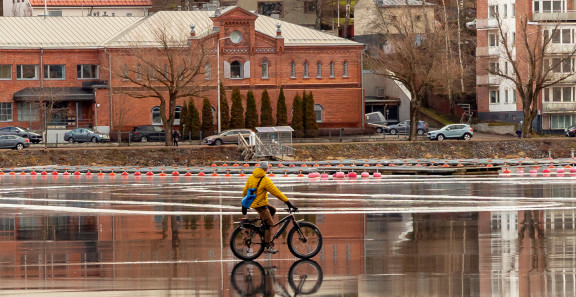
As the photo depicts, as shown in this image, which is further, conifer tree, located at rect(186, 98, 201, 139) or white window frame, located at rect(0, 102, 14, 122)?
white window frame, located at rect(0, 102, 14, 122)

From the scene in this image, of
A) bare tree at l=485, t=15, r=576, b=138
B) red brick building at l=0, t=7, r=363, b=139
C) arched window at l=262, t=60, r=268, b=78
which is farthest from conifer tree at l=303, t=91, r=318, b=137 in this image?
bare tree at l=485, t=15, r=576, b=138

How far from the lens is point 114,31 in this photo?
89062 mm

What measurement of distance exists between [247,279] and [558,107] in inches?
2909

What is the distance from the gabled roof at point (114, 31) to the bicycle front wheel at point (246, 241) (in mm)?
62706

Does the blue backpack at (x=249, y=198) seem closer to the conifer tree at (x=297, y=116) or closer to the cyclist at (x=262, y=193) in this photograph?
the cyclist at (x=262, y=193)

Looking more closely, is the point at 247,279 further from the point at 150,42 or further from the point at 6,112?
the point at 6,112

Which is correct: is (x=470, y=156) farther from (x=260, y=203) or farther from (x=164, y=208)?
(x=260, y=203)

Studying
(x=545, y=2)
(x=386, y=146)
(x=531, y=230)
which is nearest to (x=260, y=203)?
(x=531, y=230)

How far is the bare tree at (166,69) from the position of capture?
70500mm

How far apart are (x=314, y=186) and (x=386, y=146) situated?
28331 millimetres

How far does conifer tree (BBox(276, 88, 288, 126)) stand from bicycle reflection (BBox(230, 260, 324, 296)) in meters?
61.3

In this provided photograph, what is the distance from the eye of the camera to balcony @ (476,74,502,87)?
9253 cm

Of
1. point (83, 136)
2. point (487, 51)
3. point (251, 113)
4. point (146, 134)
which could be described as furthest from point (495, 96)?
point (83, 136)

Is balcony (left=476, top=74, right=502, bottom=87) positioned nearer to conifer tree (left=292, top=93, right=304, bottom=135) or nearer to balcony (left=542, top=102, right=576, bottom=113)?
balcony (left=542, top=102, right=576, bottom=113)
